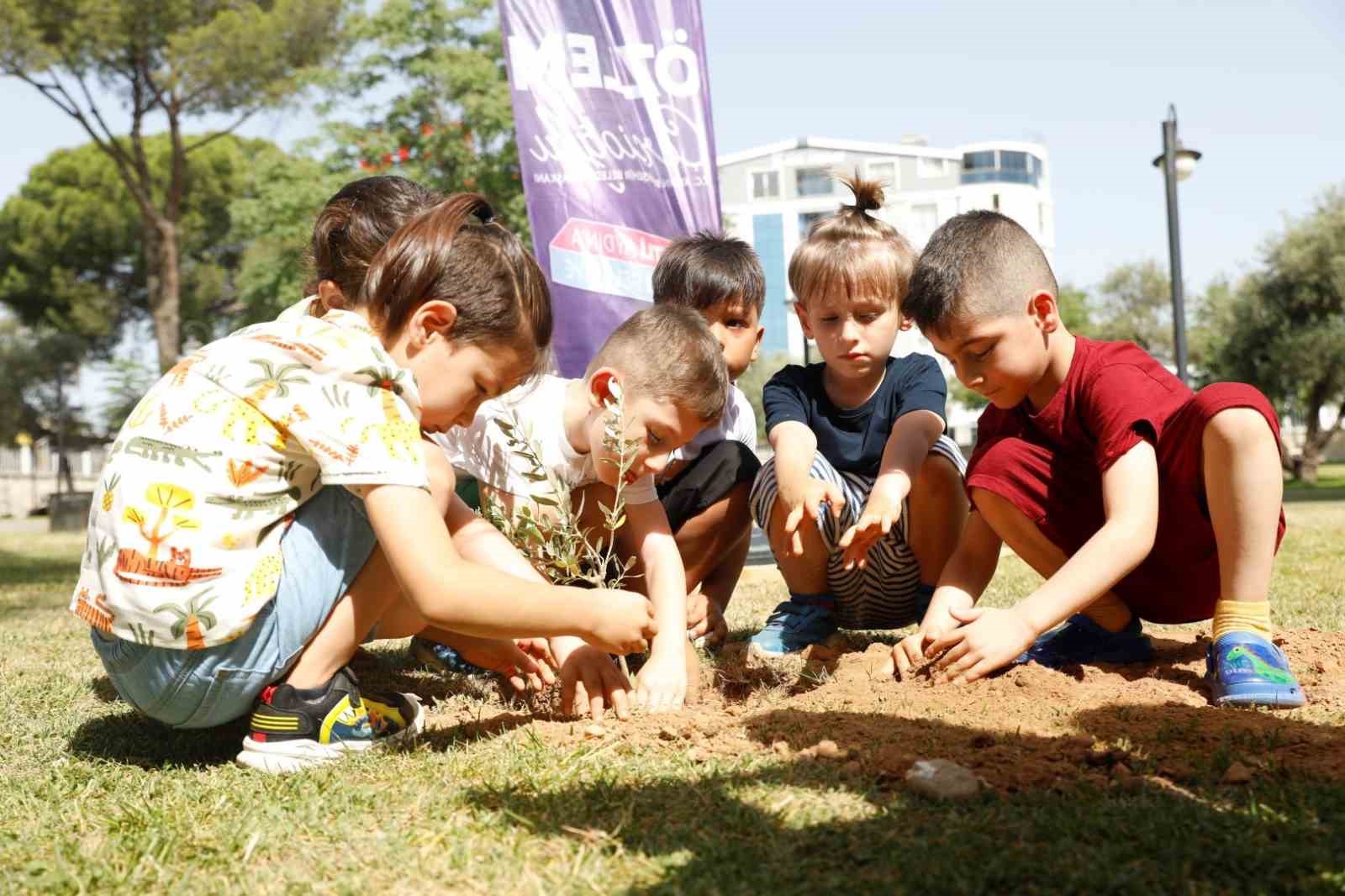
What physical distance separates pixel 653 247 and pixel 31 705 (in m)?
3.54

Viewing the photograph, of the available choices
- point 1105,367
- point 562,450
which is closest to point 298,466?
point 562,450

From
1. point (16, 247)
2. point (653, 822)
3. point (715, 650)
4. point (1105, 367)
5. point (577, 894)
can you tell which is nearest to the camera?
point (577, 894)

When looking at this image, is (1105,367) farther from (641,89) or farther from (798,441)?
(641,89)

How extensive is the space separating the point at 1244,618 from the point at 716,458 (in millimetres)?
1705

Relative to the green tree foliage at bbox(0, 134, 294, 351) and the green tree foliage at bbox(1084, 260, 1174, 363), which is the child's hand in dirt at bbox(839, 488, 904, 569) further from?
the green tree foliage at bbox(1084, 260, 1174, 363)

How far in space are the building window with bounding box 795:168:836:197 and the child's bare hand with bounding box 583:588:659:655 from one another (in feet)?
193

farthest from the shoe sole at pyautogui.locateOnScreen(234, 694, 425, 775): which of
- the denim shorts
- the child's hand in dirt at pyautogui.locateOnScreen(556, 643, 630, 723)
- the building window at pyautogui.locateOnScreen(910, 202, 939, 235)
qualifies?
the building window at pyautogui.locateOnScreen(910, 202, 939, 235)

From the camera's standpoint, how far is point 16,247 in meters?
36.7

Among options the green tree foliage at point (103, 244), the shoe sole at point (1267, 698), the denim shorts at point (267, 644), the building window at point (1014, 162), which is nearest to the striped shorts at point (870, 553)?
the shoe sole at point (1267, 698)

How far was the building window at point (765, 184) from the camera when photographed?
60.0m

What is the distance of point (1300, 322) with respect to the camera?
2475cm

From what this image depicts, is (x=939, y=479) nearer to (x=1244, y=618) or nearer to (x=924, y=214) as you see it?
(x=1244, y=618)

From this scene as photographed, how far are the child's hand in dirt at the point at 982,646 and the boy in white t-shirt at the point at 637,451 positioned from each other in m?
0.63

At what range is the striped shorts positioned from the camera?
3.65 m
